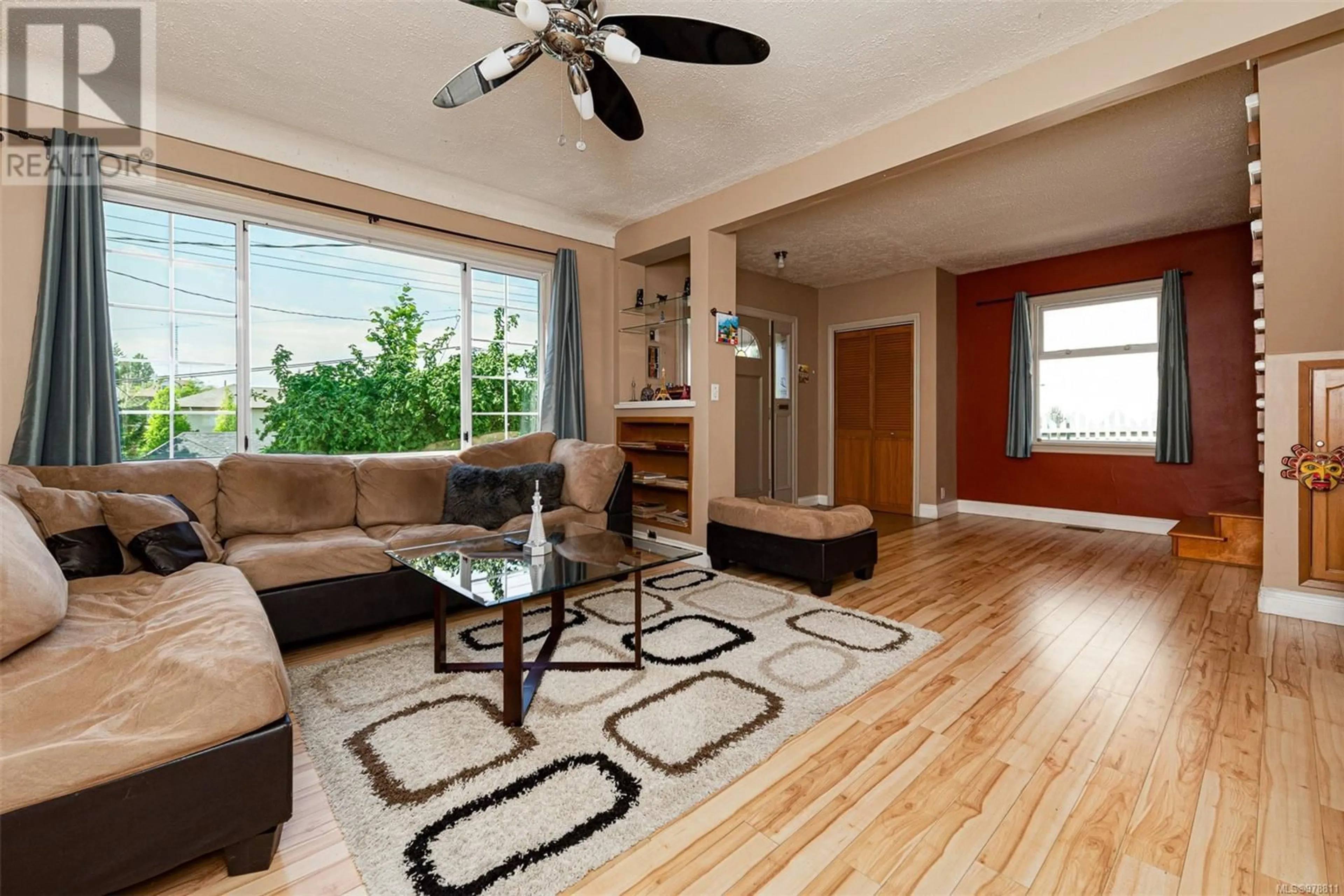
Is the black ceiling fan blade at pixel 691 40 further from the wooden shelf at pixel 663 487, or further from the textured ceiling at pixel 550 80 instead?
the wooden shelf at pixel 663 487

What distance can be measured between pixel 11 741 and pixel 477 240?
12.1ft

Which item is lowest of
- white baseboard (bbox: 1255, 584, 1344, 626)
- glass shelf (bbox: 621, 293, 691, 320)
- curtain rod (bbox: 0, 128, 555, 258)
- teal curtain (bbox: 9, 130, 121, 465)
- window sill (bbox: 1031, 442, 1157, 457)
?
white baseboard (bbox: 1255, 584, 1344, 626)

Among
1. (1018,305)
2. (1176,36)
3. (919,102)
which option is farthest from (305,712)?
(1018,305)

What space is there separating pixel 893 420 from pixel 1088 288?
2.17 m

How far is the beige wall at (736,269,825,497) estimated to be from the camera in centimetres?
625

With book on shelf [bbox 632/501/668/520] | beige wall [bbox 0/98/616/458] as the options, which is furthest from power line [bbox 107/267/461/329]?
book on shelf [bbox 632/501/668/520]

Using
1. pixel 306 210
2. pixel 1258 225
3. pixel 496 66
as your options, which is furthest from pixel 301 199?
pixel 1258 225

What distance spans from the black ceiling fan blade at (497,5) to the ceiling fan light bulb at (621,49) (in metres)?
0.32

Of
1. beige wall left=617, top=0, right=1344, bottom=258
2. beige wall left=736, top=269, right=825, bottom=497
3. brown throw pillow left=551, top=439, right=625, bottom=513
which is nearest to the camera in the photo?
beige wall left=617, top=0, right=1344, bottom=258

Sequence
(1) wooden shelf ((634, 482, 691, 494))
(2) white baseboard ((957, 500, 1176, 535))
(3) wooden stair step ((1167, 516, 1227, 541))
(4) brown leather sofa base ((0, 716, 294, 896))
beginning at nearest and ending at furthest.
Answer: (4) brown leather sofa base ((0, 716, 294, 896)), (3) wooden stair step ((1167, 516, 1227, 541)), (1) wooden shelf ((634, 482, 691, 494)), (2) white baseboard ((957, 500, 1176, 535))

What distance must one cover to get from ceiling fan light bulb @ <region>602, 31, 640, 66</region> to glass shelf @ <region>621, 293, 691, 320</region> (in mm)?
2973

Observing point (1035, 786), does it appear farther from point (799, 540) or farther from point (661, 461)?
point (661, 461)

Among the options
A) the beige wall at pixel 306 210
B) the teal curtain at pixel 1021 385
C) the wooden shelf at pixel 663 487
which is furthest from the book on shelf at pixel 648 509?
the teal curtain at pixel 1021 385

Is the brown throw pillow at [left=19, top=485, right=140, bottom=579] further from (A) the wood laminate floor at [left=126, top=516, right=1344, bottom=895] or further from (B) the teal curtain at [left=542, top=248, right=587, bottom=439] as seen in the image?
(B) the teal curtain at [left=542, top=248, right=587, bottom=439]
